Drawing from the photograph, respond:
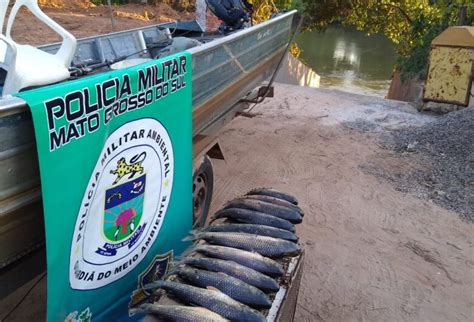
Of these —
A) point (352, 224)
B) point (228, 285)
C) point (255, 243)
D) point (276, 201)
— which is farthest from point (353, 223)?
point (228, 285)

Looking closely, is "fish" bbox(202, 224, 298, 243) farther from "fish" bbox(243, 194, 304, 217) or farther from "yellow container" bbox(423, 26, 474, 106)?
"yellow container" bbox(423, 26, 474, 106)

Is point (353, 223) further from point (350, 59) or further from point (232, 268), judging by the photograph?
point (350, 59)

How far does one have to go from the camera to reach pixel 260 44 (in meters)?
4.98

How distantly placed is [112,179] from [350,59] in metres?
27.7

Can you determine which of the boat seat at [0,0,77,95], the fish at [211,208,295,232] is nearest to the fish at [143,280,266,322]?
the fish at [211,208,295,232]

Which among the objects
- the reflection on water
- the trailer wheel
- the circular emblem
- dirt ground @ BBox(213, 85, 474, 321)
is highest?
the circular emblem

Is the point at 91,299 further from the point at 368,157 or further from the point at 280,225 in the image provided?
the point at 368,157

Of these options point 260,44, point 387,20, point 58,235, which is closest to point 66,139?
point 58,235

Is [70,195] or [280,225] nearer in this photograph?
[70,195]

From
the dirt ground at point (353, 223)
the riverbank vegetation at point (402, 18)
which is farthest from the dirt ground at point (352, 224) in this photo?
the riverbank vegetation at point (402, 18)

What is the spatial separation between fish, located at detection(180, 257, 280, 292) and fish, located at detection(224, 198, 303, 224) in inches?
31.6

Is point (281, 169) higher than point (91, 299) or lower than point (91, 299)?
lower

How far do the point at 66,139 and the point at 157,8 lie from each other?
18911 millimetres

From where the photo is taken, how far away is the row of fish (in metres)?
2.46
